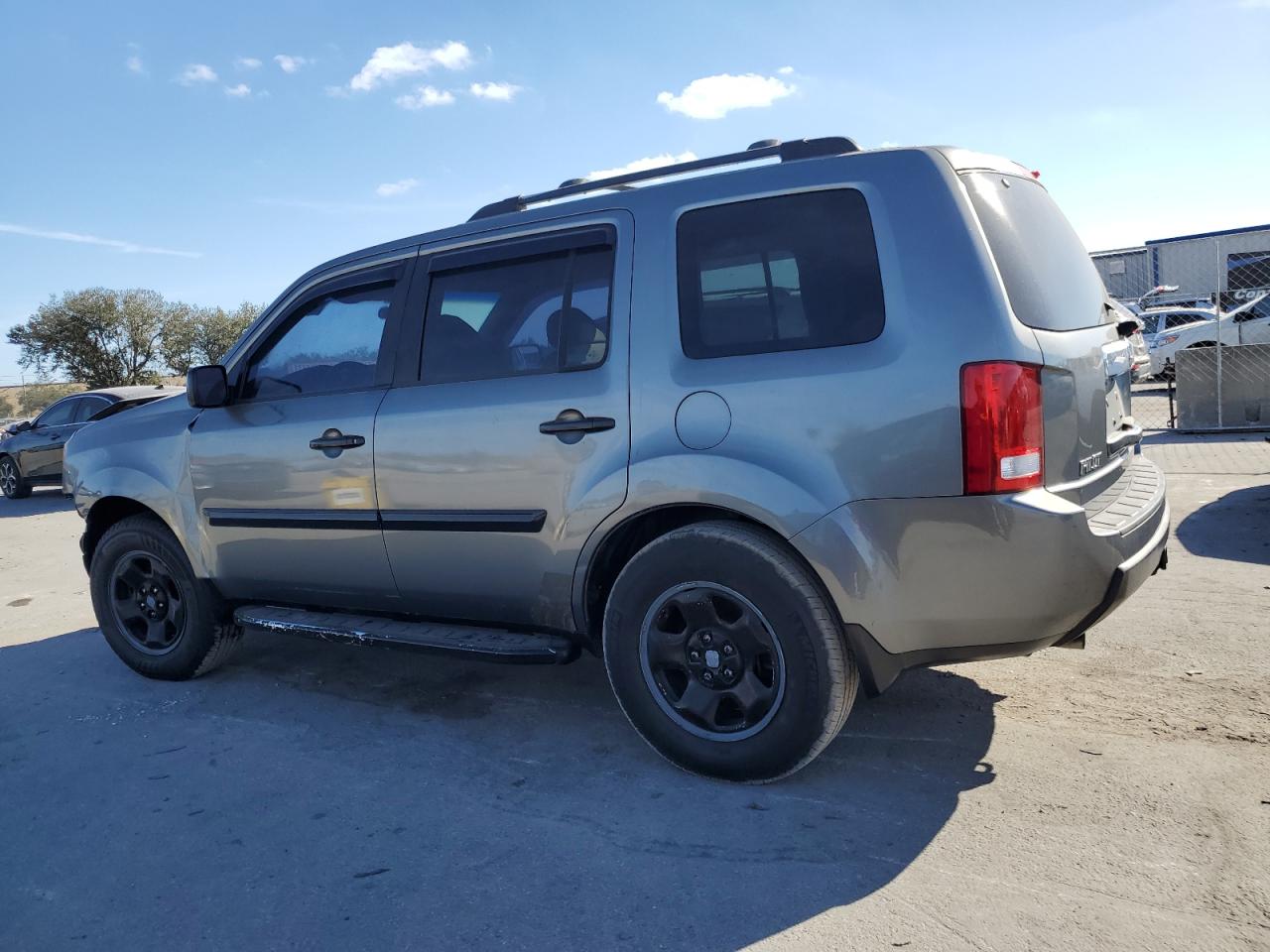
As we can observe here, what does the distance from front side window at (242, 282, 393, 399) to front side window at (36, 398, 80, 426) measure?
36.8 feet

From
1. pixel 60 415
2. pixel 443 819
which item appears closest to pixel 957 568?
pixel 443 819

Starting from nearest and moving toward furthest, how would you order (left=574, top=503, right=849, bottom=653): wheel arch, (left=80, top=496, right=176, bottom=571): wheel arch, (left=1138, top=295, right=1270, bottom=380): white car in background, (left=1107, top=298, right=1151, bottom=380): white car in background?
(left=574, top=503, right=849, bottom=653): wheel arch
(left=1107, top=298, right=1151, bottom=380): white car in background
(left=80, top=496, right=176, bottom=571): wheel arch
(left=1138, top=295, right=1270, bottom=380): white car in background

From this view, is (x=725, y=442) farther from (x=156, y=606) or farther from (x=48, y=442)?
(x=48, y=442)

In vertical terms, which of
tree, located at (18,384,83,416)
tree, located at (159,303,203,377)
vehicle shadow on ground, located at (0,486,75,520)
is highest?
tree, located at (159,303,203,377)

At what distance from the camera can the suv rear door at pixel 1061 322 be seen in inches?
112

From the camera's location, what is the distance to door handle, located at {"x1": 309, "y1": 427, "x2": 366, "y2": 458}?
3.95 metres

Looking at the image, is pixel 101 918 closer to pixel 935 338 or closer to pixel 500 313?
pixel 500 313

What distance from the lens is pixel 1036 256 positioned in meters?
3.09

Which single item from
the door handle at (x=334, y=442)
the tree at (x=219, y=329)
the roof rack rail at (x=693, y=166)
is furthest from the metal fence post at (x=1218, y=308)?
the tree at (x=219, y=329)

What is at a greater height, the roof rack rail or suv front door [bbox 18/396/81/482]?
the roof rack rail

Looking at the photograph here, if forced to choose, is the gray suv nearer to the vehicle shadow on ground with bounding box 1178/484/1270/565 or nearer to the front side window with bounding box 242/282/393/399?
the front side window with bounding box 242/282/393/399

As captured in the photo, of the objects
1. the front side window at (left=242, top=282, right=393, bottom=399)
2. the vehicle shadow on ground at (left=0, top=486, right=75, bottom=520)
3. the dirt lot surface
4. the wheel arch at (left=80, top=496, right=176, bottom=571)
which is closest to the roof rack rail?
the front side window at (left=242, top=282, right=393, bottom=399)

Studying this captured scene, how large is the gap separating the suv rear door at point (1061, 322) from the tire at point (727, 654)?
2.81 feet

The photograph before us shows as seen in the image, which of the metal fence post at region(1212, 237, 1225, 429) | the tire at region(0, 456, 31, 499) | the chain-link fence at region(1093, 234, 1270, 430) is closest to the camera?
the metal fence post at region(1212, 237, 1225, 429)
